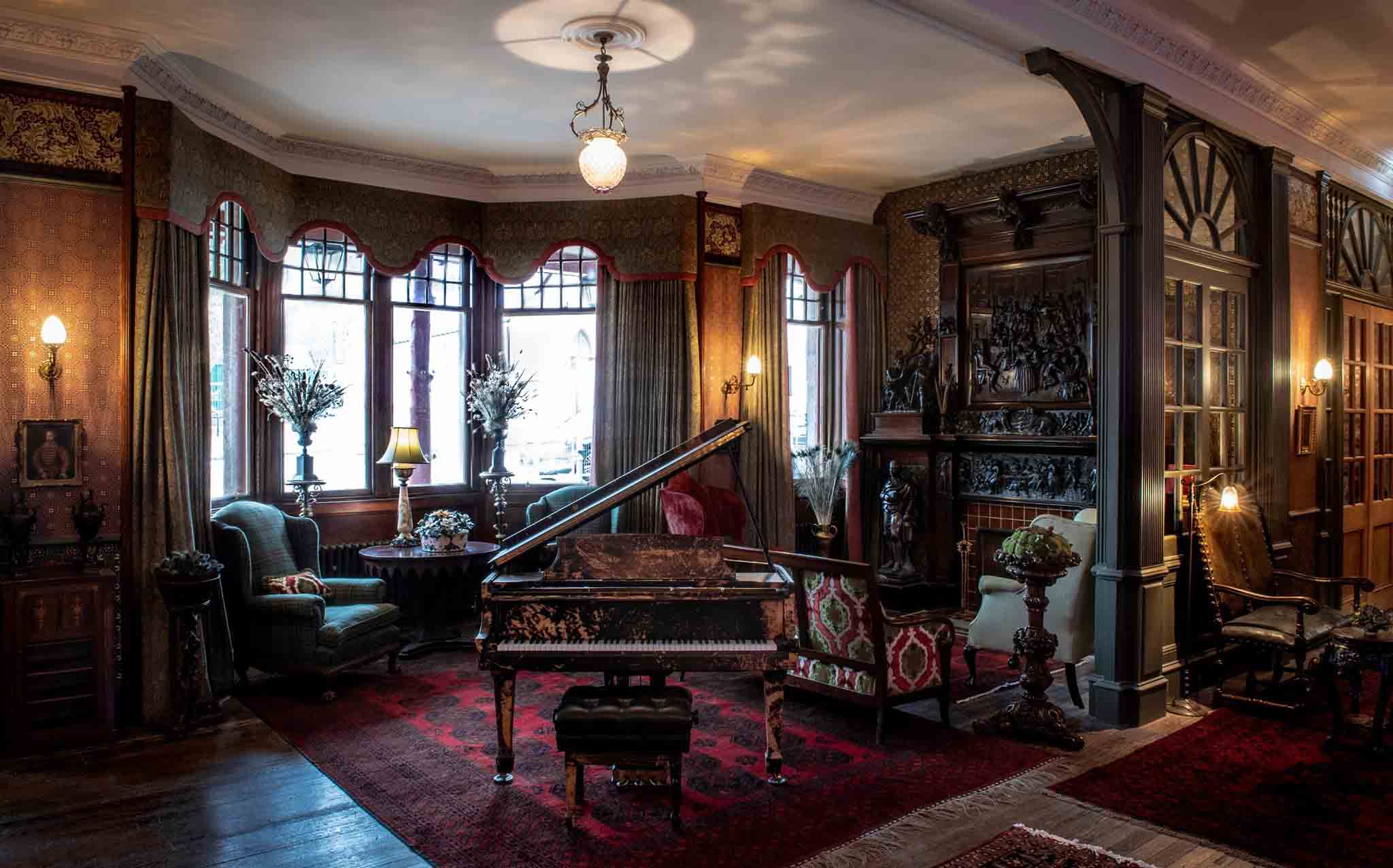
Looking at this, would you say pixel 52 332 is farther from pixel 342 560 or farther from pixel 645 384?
pixel 645 384

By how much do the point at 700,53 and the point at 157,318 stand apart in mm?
3347

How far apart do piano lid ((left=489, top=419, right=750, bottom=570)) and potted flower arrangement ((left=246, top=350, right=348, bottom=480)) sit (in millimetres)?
3178

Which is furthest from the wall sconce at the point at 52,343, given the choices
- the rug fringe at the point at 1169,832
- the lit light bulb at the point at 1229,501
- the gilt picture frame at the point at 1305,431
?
the gilt picture frame at the point at 1305,431

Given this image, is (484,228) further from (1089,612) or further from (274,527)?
(1089,612)

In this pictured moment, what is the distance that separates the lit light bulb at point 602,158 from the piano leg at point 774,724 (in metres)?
2.56

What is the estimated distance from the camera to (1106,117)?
518 centimetres

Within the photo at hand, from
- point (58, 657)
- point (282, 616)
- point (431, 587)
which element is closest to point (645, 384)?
point (431, 587)

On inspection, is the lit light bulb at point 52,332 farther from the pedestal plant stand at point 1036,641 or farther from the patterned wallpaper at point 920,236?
the patterned wallpaper at point 920,236

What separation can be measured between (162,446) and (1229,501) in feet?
20.4

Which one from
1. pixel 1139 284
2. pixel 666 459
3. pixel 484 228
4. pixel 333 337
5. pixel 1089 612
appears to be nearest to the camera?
pixel 666 459

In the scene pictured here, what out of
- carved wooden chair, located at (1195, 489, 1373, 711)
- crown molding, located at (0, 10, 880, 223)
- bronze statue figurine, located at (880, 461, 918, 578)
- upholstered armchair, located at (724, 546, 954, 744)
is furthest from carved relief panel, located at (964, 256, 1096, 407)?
upholstered armchair, located at (724, 546, 954, 744)

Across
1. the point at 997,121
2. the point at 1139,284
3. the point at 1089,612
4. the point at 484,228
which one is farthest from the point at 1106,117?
the point at 484,228

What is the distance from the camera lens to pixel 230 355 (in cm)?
692

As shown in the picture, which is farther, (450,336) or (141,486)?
(450,336)
